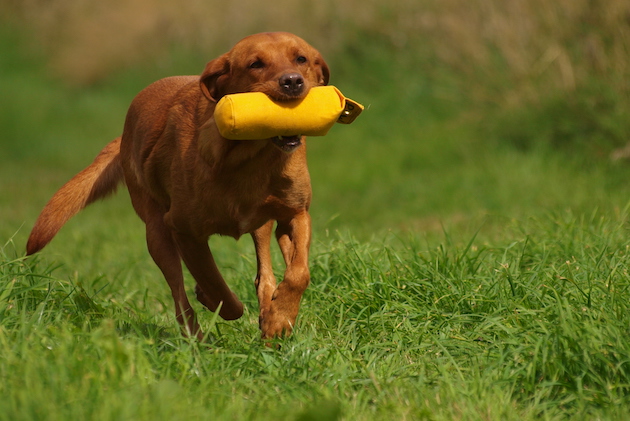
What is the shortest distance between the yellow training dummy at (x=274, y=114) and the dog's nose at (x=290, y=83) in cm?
4

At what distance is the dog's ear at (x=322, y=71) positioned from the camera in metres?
3.74

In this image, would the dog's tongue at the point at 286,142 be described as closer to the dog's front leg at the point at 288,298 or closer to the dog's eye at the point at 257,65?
the dog's eye at the point at 257,65

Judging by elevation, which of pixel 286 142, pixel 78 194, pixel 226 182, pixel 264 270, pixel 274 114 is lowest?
pixel 264 270

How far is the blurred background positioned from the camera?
7016 millimetres

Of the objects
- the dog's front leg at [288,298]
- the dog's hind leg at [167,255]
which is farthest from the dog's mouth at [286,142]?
the dog's hind leg at [167,255]

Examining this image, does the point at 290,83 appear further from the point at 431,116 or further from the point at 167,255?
the point at 431,116

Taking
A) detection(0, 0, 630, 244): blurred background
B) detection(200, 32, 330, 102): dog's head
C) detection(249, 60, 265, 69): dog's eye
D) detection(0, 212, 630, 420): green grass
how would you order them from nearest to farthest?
detection(0, 212, 630, 420): green grass → detection(200, 32, 330, 102): dog's head → detection(249, 60, 265, 69): dog's eye → detection(0, 0, 630, 244): blurred background

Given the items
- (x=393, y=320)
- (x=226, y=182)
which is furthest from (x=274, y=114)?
(x=393, y=320)

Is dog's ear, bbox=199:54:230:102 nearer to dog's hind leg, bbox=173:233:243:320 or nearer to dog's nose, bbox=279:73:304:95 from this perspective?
dog's nose, bbox=279:73:304:95

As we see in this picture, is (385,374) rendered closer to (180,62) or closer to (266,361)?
(266,361)

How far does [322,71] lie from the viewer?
3811 mm

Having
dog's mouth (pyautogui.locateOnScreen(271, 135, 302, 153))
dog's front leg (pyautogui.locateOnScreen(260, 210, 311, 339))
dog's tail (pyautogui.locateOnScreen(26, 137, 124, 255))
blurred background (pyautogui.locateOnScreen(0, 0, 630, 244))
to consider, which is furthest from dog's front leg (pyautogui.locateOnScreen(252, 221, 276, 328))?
dog's tail (pyautogui.locateOnScreen(26, 137, 124, 255))

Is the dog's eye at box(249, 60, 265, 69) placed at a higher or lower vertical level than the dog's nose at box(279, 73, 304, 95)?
higher

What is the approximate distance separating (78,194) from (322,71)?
1.43 meters
